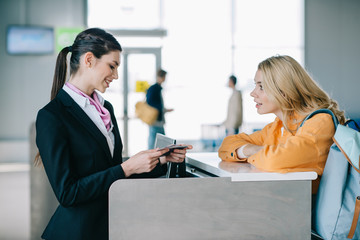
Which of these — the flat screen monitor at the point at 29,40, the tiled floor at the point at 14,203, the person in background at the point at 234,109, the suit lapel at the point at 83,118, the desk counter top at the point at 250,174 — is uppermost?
the flat screen monitor at the point at 29,40

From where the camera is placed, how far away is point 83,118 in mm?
1498

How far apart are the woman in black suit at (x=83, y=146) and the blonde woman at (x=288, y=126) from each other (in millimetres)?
443

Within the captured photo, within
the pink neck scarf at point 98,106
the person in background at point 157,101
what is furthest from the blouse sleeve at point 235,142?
the person in background at point 157,101

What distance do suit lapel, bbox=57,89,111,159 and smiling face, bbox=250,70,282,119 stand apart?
2.41 feet

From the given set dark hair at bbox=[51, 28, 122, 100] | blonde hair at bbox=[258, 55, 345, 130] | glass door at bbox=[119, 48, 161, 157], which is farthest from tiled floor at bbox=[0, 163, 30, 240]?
blonde hair at bbox=[258, 55, 345, 130]

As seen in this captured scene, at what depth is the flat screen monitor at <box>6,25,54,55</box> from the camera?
7270mm

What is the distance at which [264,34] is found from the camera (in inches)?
315

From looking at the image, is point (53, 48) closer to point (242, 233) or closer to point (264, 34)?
point (264, 34)

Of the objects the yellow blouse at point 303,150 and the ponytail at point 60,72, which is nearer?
the yellow blouse at point 303,150

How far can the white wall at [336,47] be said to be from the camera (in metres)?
8.31

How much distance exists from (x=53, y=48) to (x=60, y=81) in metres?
6.17

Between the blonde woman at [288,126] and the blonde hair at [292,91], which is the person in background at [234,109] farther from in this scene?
the blonde hair at [292,91]

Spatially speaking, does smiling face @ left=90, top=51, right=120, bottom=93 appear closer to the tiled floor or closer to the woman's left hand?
the woman's left hand

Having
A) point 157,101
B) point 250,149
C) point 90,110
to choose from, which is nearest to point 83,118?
point 90,110
